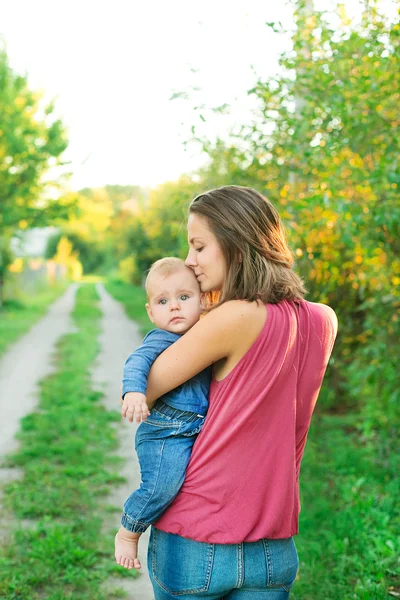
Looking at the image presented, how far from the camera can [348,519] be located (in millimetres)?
4785

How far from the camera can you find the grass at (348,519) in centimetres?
392

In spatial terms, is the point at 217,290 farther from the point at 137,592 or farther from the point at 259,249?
the point at 137,592

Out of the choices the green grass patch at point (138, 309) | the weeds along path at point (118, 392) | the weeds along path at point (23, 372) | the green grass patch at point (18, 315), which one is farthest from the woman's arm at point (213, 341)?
the green grass patch at point (138, 309)

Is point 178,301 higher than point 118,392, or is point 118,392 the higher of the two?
point 178,301

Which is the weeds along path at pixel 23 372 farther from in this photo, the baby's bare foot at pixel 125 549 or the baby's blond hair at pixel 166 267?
the baby's blond hair at pixel 166 267

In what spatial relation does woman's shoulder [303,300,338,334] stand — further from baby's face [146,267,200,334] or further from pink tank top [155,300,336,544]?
baby's face [146,267,200,334]

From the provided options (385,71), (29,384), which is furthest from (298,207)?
(29,384)

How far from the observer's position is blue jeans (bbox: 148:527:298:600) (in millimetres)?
1963

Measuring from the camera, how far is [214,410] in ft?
6.47

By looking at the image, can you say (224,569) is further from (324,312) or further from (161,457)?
(324,312)

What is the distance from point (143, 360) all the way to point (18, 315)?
1909cm

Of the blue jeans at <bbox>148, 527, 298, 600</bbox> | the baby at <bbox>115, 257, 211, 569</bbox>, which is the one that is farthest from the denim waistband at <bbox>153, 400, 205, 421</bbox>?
the blue jeans at <bbox>148, 527, 298, 600</bbox>

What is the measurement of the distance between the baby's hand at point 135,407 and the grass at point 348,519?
2243mm

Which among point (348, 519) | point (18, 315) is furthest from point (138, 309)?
point (348, 519)
